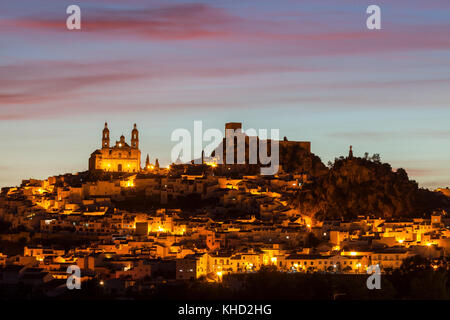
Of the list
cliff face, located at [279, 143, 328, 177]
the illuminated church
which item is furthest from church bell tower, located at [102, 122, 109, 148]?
cliff face, located at [279, 143, 328, 177]

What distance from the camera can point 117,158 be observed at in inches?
4717

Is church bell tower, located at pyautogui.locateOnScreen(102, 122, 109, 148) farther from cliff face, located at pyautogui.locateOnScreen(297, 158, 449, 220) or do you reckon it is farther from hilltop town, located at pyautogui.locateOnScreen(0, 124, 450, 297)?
cliff face, located at pyautogui.locateOnScreen(297, 158, 449, 220)

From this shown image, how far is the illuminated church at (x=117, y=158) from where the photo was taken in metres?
119

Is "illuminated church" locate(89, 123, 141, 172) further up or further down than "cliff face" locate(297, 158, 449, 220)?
further up

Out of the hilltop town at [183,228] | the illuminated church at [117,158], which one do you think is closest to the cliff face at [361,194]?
the hilltop town at [183,228]

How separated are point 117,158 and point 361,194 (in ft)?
81.1

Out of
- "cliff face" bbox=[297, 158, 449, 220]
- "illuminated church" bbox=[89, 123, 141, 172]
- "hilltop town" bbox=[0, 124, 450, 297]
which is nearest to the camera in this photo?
"hilltop town" bbox=[0, 124, 450, 297]

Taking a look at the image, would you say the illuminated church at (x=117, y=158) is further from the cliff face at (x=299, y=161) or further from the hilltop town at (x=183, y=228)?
the cliff face at (x=299, y=161)

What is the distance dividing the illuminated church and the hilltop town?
3.6 inches

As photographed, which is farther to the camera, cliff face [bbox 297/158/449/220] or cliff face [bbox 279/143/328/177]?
cliff face [bbox 279/143/328/177]

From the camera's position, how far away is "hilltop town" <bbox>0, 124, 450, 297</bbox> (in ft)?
268

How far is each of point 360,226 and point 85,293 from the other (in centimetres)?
2907
